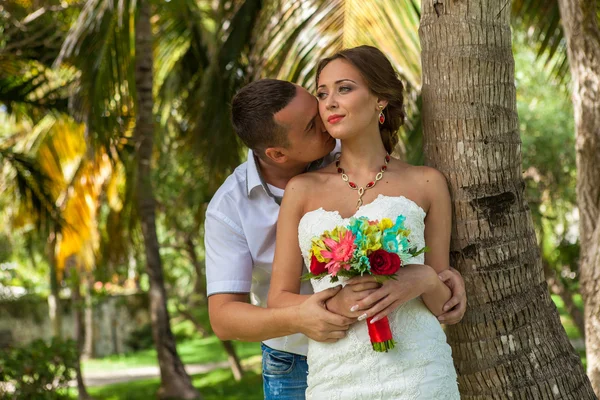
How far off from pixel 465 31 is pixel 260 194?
107 centimetres

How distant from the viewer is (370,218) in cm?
284

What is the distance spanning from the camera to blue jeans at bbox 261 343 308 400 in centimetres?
338

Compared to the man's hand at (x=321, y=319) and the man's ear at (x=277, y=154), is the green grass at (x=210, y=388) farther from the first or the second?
the man's hand at (x=321, y=319)

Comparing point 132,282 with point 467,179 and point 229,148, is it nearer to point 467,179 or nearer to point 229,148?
point 229,148

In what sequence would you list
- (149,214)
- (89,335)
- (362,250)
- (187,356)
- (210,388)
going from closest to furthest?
(362,250) → (149,214) → (210,388) → (187,356) → (89,335)

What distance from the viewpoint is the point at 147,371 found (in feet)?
50.7

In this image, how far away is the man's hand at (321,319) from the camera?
272cm

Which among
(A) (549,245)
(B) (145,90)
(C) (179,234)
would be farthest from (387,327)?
(A) (549,245)

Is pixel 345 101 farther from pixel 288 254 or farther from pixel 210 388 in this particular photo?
pixel 210 388

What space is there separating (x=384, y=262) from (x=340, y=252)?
5.6 inches

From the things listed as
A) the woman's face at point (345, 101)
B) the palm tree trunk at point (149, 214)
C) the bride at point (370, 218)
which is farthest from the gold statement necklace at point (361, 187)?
the palm tree trunk at point (149, 214)

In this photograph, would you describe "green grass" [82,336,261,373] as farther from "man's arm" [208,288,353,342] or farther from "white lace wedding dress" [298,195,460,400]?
"white lace wedding dress" [298,195,460,400]

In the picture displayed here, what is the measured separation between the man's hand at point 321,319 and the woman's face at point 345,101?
0.64 metres

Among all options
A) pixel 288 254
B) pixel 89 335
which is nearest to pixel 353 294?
pixel 288 254
